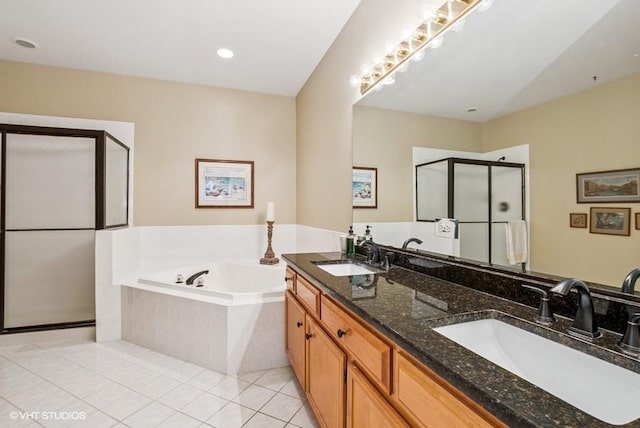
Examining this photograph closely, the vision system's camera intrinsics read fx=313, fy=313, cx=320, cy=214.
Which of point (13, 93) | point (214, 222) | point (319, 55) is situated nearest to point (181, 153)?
point (214, 222)

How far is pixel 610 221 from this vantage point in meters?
0.90

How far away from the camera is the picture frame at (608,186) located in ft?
2.77

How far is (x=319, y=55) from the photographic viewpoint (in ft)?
9.57

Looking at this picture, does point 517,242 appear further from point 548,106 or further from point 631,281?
point 548,106

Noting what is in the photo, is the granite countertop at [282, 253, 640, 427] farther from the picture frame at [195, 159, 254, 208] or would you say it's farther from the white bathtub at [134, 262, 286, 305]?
the picture frame at [195, 159, 254, 208]

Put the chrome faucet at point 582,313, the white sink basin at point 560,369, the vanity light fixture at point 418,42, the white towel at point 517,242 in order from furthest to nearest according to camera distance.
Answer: the vanity light fixture at point 418,42, the white towel at point 517,242, the chrome faucet at point 582,313, the white sink basin at point 560,369

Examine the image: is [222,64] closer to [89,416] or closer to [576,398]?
[89,416]

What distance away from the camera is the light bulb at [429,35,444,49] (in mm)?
1537

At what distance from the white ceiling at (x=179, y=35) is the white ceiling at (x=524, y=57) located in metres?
1.12

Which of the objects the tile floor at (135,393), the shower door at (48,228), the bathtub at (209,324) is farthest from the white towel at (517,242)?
the shower door at (48,228)

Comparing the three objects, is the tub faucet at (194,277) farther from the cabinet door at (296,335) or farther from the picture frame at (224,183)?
the cabinet door at (296,335)

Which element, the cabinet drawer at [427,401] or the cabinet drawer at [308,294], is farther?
the cabinet drawer at [308,294]

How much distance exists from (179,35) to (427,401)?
3.04 metres

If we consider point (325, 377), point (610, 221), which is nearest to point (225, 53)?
point (325, 377)
